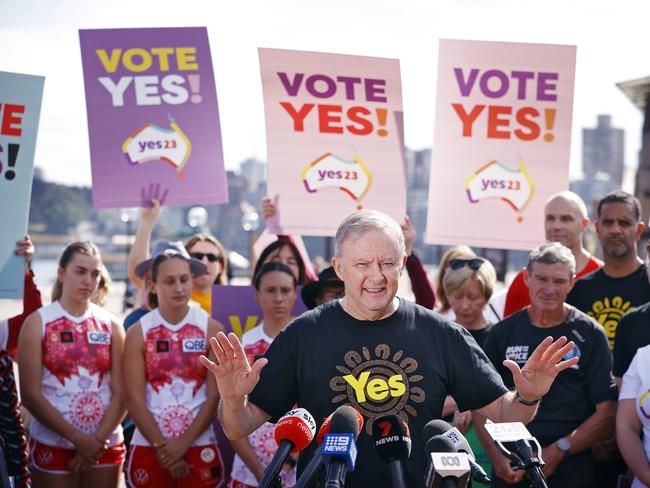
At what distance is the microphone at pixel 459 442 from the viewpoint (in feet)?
8.37

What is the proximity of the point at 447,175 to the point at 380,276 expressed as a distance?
335 cm

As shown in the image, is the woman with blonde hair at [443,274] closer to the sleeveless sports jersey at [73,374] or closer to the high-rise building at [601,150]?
the sleeveless sports jersey at [73,374]

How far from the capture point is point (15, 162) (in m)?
5.69

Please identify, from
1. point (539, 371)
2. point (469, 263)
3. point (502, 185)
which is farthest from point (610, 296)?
point (539, 371)

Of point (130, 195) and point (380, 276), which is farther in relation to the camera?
point (130, 195)

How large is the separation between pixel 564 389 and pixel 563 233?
4.28 feet

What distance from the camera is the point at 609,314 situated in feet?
17.3

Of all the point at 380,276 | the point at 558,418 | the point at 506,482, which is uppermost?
the point at 380,276

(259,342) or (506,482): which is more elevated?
(259,342)

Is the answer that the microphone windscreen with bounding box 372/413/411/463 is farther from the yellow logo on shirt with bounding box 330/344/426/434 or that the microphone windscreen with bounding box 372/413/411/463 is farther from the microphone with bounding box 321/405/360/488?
the yellow logo on shirt with bounding box 330/344/426/434

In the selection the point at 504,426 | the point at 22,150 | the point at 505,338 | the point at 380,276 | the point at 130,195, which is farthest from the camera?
the point at 130,195

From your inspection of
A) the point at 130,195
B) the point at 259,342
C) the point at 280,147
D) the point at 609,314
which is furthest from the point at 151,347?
the point at 609,314

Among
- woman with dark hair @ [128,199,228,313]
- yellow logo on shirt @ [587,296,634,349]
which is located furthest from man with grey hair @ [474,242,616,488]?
woman with dark hair @ [128,199,228,313]

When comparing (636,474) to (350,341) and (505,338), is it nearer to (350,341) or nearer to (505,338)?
(505,338)
